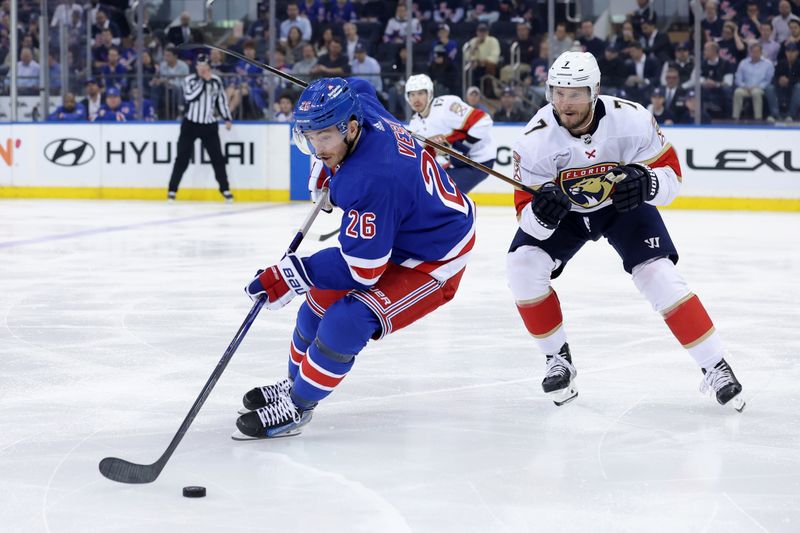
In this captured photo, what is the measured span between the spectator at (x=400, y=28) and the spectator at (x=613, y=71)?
1672 millimetres

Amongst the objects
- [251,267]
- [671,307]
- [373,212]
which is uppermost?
[373,212]

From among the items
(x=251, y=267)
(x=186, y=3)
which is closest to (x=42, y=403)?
(x=251, y=267)

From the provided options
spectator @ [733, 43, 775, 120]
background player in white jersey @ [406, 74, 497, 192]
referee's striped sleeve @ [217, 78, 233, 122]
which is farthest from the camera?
referee's striped sleeve @ [217, 78, 233, 122]

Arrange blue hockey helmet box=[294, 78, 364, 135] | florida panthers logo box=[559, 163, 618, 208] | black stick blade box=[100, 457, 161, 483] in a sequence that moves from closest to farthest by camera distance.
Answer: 1. black stick blade box=[100, 457, 161, 483]
2. blue hockey helmet box=[294, 78, 364, 135]
3. florida panthers logo box=[559, 163, 618, 208]

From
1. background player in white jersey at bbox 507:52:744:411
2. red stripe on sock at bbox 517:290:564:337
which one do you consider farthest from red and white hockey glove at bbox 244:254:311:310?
red stripe on sock at bbox 517:290:564:337

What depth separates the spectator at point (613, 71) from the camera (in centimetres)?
1056

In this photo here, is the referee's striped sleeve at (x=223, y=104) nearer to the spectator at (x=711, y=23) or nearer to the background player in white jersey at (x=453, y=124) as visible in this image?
the background player in white jersey at (x=453, y=124)

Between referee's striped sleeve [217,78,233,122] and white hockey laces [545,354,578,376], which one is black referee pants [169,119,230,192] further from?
white hockey laces [545,354,578,376]

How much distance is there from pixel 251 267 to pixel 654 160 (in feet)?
11.6

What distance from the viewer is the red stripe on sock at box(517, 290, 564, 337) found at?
3.54 m

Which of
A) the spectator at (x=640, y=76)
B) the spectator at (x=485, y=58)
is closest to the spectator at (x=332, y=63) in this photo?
the spectator at (x=485, y=58)

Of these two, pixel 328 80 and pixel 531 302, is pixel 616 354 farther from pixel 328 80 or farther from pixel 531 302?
pixel 328 80

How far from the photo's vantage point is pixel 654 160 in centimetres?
344

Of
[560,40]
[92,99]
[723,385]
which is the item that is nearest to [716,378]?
[723,385]
